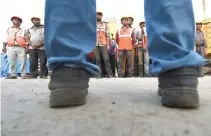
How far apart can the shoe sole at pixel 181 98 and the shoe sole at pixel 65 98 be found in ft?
0.80

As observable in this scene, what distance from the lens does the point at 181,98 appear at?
772 millimetres

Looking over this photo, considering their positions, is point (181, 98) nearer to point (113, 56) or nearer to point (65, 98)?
point (65, 98)

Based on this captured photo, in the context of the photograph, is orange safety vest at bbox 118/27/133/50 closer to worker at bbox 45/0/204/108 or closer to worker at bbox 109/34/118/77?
worker at bbox 109/34/118/77

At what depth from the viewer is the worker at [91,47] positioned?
0.79m

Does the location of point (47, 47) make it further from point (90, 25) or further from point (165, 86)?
point (165, 86)

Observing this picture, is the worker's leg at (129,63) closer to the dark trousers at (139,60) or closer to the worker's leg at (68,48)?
the dark trousers at (139,60)

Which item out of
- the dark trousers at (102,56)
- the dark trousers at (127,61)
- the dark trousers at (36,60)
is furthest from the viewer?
the dark trousers at (127,61)

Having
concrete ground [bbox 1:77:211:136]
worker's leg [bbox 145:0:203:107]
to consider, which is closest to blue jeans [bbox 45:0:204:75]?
worker's leg [bbox 145:0:203:107]

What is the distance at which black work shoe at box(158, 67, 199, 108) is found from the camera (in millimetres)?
775

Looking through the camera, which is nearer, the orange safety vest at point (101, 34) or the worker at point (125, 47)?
the orange safety vest at point (101, 34)

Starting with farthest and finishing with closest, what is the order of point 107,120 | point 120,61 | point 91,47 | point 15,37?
point 120,61, point 15,37, point 91,47, point 107,120

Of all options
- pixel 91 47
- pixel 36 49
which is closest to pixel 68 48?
pixel 91 47

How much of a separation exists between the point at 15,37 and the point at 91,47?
14.6ft

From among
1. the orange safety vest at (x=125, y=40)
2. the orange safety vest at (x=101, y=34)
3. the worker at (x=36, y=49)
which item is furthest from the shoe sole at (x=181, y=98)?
the orange safety vest at (x=125, y=40)
